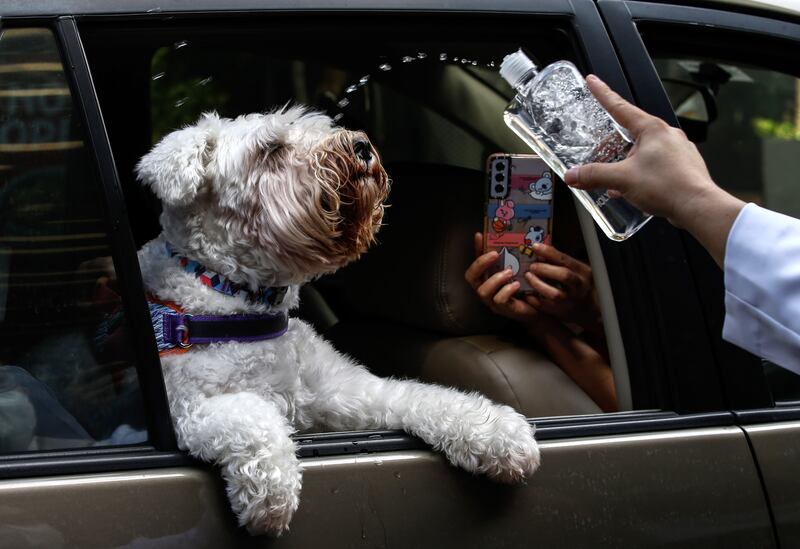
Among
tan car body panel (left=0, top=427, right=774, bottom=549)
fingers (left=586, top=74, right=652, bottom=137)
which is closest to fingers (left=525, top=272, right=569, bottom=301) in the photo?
tan car body panel (left=0, top=427, right=774, bottom=549)

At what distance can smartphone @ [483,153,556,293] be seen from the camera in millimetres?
2602

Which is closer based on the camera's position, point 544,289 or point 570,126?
point 570,126

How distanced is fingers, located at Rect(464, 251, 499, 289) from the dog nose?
41 centimetres

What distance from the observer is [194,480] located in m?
1.81

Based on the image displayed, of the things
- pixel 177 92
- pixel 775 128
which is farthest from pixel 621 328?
pixel 775 128

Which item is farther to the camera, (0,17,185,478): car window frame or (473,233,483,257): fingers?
(473,233,483,257): fingers

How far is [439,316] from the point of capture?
9.16 ft

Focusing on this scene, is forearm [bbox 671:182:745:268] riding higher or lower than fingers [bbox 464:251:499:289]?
higher

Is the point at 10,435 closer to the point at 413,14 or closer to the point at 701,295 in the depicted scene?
the point at 413,14

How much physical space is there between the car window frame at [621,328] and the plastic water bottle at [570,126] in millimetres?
245

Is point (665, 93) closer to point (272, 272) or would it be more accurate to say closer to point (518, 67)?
point (518, 67)

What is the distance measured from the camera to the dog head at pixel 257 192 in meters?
2.28

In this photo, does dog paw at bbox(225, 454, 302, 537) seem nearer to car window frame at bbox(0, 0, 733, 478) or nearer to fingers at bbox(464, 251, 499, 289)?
car window frame at bbox(0, 0, 733, 478)

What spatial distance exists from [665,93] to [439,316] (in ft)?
2.95
